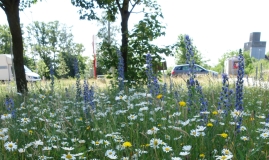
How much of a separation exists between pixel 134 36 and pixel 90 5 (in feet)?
7.50

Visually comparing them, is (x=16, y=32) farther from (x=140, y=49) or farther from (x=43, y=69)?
(x=43, y=69)

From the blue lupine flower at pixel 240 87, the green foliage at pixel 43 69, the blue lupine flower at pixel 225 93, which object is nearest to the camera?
the blue lupine flower at pixel 240 87

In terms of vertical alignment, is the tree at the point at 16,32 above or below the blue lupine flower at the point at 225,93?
above

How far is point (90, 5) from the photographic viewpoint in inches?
393

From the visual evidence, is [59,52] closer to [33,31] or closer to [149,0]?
[33,31]

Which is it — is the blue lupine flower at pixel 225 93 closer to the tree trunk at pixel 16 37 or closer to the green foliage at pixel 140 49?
the green foliage at pixel 140 49

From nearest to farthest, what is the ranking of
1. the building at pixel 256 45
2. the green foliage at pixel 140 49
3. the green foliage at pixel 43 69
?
1. the green foliage at pixel 140 49
2. the green foliage at pixel 43 69
3. the building at pixel 256 45

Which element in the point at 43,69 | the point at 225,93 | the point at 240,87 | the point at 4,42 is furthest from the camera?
the point at 4,42

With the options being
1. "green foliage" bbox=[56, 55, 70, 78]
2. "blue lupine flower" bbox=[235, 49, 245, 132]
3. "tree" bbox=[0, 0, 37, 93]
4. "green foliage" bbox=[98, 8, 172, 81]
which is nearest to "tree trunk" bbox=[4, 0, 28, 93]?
"tree" bbox=[0, 0, 37, 93]

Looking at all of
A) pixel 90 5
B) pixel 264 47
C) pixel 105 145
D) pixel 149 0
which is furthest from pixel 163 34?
pixel 264 47

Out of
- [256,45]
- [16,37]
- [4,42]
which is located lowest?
[16,37]

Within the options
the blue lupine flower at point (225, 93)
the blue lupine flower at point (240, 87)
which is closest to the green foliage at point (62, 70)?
the blue lupine flower at point (225, 93)

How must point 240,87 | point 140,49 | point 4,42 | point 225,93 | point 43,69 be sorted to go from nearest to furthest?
point 240,87, point 225,93, point 140,49, point 43,69, point 4,42

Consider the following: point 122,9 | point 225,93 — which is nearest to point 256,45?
point 122,9
